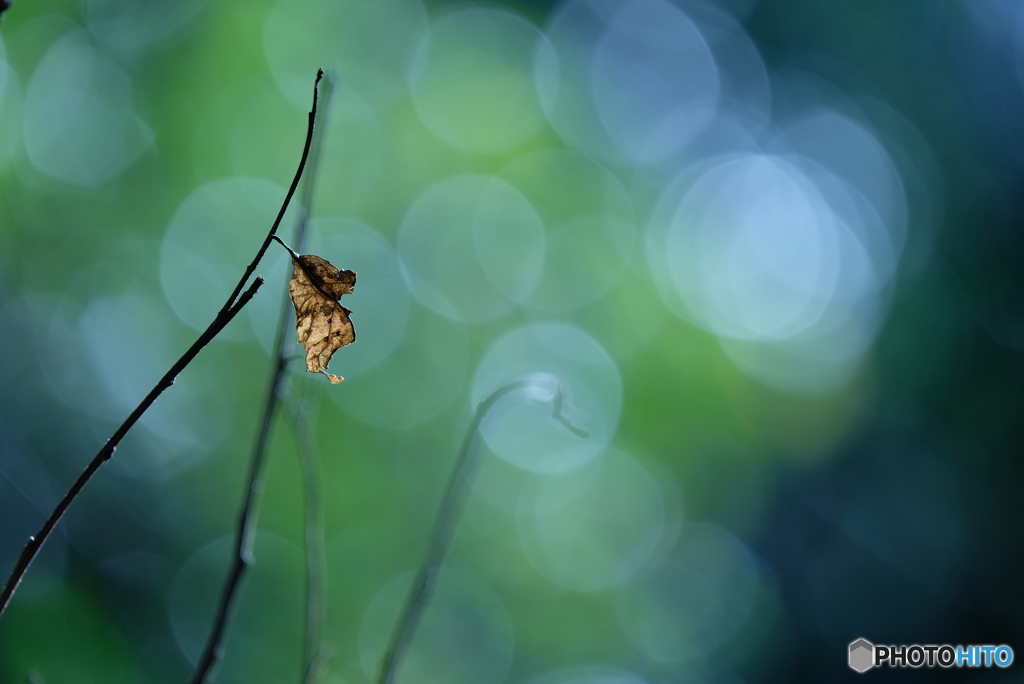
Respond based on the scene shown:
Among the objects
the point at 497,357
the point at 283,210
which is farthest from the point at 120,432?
the point at 497,357

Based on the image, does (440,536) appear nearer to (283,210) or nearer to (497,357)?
(283,210)

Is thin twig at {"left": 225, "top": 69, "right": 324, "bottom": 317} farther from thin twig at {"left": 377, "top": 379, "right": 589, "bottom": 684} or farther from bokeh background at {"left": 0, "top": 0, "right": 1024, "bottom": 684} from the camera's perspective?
bokeh background at {"left": 0, "top": 0, "right": 1024, "bottom": 684}

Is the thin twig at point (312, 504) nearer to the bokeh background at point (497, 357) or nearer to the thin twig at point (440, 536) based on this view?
the thin twig at point (440, 536)

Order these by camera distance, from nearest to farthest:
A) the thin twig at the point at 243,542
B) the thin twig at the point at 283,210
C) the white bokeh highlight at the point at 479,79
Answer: the thin twig at the point at 283,210
the thin twig at the point at 243,542
the white bokeh highlight at the point at 479,79

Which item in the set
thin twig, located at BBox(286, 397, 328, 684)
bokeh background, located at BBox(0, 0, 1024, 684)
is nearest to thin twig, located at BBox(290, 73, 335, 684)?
thin twig, located at BBox(286, 397, 328, 684)

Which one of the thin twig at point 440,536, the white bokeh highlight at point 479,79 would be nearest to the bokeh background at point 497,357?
the white bokeh highlight at point 479,79

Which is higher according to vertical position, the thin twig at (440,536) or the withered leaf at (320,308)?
the withered leaf at (320,308)

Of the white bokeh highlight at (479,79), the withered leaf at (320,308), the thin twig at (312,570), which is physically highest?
the white bokeh highlight at (479,79)

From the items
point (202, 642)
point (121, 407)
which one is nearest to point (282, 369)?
point (202, 642)
